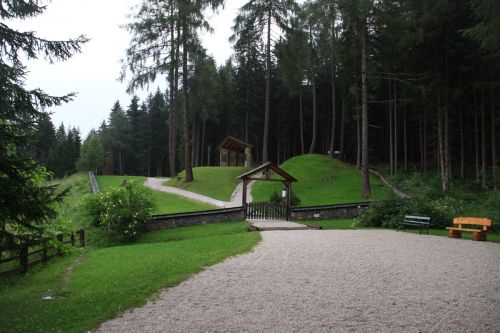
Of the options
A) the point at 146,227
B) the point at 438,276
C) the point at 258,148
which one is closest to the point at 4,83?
the point at 438,276

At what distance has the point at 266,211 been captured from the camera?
65.3 ft

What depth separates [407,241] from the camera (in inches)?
536

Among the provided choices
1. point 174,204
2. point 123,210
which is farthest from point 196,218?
point 174,204

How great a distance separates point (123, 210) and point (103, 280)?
765cm

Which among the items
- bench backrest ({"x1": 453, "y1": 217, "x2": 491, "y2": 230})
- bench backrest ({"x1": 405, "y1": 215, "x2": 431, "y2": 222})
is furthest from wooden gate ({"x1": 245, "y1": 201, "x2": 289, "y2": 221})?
bench backrest ({"x1": 453, "y1": 217, "x2": 491, "y2": 230})

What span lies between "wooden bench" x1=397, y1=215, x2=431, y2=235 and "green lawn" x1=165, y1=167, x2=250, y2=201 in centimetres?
1176

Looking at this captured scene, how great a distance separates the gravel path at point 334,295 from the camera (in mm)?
5770

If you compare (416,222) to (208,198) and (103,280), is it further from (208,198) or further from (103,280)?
(208,198)

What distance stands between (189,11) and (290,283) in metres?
22.6

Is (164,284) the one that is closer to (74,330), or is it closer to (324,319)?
(74,330)

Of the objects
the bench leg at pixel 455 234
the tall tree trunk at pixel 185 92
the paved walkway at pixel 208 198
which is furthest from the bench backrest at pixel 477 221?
the tall tree trunk at pixel 185 92

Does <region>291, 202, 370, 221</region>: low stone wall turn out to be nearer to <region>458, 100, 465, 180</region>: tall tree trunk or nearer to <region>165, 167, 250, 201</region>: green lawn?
<region>165, 167, 250, 201</region>: green lawn

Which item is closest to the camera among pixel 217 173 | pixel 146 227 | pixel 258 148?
pixel 146 227

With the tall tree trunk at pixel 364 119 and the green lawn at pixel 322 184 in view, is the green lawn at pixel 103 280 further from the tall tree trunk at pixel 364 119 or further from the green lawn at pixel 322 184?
the green lawn at pixel 322 184
